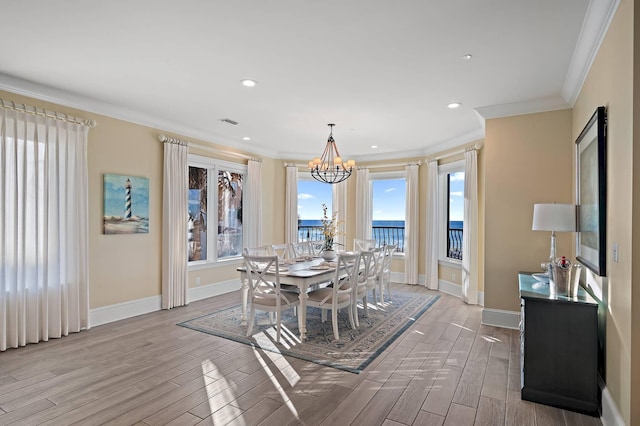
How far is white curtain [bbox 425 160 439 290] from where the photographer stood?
6867 mm

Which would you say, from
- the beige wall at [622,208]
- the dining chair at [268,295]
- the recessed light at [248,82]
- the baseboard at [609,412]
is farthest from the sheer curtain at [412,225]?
the baseboard at [609,412]

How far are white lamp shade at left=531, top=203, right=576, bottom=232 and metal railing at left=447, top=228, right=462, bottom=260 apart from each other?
11.6 ft

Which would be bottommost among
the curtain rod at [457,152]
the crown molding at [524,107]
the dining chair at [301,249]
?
the dining chair at [301,249]

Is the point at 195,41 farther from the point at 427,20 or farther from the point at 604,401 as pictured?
the point at 604,401

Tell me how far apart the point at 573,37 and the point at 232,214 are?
5681mm

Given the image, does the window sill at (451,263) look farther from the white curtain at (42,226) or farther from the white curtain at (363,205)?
the white curtain at (42,226)

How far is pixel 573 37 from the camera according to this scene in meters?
2.78

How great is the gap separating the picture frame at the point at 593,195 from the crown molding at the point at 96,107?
515 centimetres

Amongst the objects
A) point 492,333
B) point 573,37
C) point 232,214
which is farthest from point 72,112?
point 492,333

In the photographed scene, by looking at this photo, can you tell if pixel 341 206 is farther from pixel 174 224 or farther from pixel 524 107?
pixel 524 107

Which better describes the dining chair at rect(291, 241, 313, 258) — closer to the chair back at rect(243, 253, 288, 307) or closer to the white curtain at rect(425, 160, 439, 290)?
the chair back at rect(243, 253, 288, 307)

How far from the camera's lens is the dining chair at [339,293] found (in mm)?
4137

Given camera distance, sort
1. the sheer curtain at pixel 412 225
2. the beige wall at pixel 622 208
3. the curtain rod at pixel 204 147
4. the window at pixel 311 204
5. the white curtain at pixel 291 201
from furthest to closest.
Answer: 1. the window at pixel 311 204
2. the white curtain at pixel 291 201
3. the sheer curtain at pixel 412 225
4. the curtain rod at pixel 204 147
5. the beige wall at pixel 622 208

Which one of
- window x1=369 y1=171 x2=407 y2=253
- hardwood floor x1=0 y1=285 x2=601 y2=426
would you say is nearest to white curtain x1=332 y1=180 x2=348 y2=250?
window x1=369 y1=171 x2=407 y2=253
